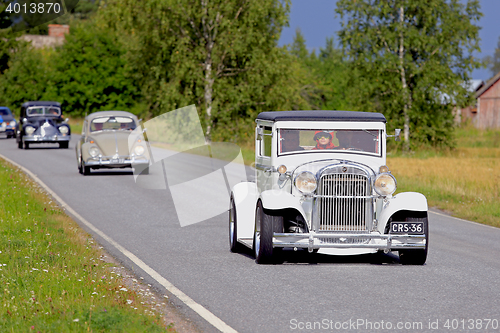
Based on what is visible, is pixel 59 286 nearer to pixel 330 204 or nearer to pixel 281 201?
pixel 281 201

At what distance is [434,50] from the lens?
117 feet

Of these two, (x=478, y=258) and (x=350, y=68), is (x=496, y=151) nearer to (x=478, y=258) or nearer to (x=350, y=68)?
(x=350, y=68)

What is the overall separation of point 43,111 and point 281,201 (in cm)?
2626

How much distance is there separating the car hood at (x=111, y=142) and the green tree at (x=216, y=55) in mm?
17957

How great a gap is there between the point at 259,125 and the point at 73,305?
15.1 ft

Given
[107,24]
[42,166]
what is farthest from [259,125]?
[107,24]

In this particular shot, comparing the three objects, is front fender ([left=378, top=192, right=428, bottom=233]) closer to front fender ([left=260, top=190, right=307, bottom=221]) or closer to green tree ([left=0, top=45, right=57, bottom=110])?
front fender ([left=260, top=190, right=307, bottom=221])

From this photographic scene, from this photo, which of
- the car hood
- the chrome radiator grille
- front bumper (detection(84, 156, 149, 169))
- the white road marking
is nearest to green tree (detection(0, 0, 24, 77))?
the car hood


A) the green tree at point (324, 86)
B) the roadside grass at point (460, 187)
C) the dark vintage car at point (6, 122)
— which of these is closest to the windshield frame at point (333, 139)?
the roadside grass at point (460, 187)

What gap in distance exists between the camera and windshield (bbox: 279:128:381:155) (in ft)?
29.5

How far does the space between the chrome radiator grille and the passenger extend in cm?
78

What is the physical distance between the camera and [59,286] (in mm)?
6641

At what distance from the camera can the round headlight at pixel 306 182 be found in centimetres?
828

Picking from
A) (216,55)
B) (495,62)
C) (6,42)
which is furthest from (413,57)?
(495,62)
